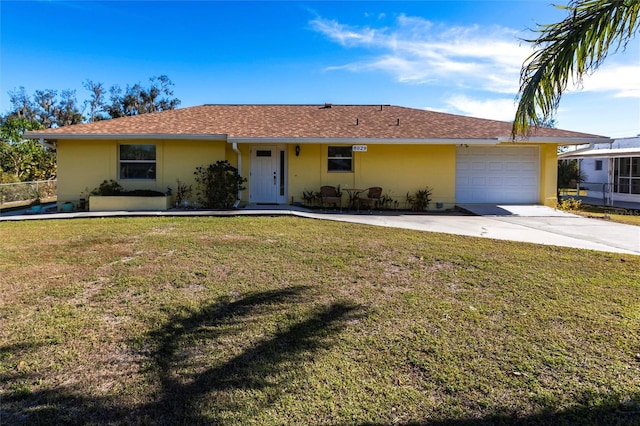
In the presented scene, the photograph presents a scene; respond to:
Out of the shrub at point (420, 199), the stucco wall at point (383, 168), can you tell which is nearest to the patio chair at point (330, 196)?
the stucco wall at point (383, 168)

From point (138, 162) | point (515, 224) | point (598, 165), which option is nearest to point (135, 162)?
point (138, 162)

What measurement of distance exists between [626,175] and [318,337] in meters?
22.6

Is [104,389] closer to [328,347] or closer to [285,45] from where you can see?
[328,347]

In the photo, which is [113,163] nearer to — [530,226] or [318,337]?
[318,337]

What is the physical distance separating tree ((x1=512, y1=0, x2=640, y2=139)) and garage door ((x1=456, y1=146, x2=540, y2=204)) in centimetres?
1028

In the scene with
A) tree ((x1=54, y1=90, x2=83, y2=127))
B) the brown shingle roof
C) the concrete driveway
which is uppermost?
tree ((x1=54, y1=90, x2=83, y2=127))

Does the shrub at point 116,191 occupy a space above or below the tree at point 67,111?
below

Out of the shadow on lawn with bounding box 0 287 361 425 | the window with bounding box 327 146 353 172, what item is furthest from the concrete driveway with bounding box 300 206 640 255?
the shadow on lawn with bounding box 0 287 361 425

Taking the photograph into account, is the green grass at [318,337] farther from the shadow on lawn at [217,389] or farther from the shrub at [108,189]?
the shrub at [108,189]

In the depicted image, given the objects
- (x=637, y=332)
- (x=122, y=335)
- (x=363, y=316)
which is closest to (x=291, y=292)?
(x=363, y=316)

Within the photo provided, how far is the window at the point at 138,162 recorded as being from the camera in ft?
47.8

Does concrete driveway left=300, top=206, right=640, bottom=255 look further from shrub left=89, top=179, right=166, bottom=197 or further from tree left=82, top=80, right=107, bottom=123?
tree left=82, top=80, right=107, bottom=123

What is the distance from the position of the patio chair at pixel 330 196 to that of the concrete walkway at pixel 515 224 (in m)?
1.16

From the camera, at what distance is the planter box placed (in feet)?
44.2
